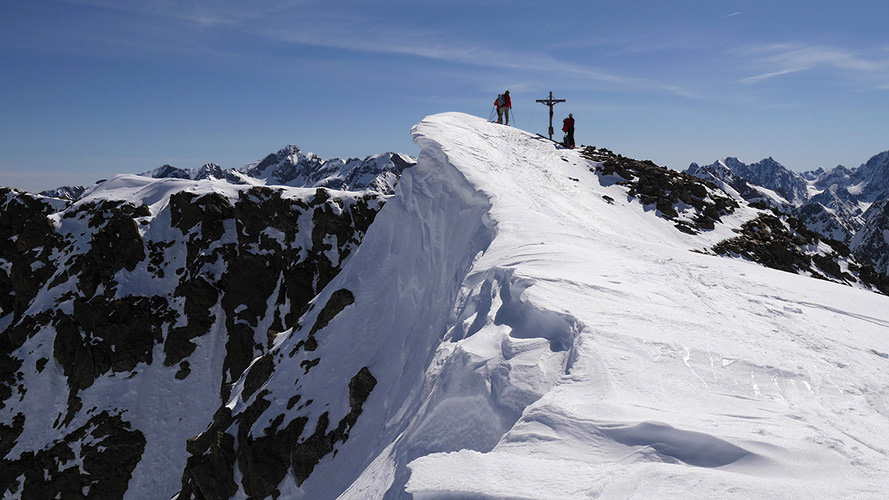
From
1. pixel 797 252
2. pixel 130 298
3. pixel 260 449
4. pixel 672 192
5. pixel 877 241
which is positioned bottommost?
pixel 877 241

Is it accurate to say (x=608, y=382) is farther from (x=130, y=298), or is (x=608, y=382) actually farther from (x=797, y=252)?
(x=130, y=298)

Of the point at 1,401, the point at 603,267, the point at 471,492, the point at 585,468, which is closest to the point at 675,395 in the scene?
the point at 585,468

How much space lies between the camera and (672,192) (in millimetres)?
27266

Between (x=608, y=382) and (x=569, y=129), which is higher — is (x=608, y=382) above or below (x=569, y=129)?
below

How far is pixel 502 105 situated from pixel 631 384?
106 ft

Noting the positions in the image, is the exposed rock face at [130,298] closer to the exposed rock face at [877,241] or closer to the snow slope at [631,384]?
the snow slope at [631,384]

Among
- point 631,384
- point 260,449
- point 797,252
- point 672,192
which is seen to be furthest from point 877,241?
point 631,384

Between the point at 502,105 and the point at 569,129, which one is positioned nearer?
the point at 569,129

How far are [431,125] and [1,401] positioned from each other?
154 ft

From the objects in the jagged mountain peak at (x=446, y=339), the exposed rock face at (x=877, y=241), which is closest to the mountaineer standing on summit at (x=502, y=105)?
the jagged mountain peak at (x=446, y=339)

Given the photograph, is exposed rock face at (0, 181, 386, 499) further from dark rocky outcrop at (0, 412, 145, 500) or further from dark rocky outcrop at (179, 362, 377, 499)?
dark rocky outcrop at (179, 362, 377, 499)

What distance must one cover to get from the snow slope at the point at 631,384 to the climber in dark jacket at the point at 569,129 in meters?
19.7

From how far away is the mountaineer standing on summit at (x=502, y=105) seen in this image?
112 ft

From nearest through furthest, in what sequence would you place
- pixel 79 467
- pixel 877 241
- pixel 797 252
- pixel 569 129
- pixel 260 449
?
1. pixel 260 449
2. pixel 797 252
3. pixel 569 129
4. pixel 79 467
5. pixel 877 241
